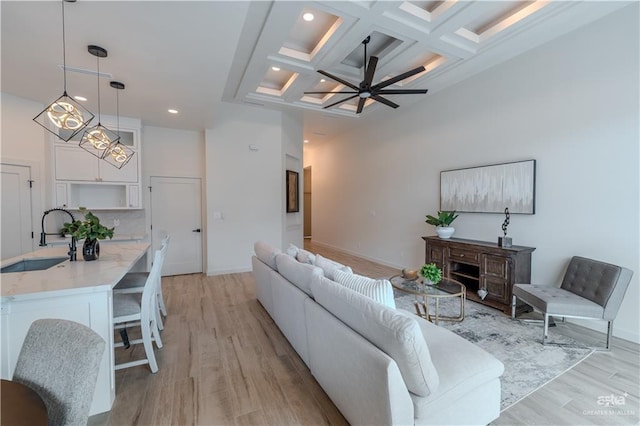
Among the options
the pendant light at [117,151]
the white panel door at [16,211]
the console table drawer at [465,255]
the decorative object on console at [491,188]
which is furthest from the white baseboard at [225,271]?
the decorative object on console at [491,188]

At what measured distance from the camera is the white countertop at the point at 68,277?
1.73 m

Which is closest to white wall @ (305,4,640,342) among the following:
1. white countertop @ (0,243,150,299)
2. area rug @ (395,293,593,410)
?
area rug @ (395,293,593,410)

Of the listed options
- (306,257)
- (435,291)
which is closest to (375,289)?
(306,257)

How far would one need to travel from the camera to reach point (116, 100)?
3.86m

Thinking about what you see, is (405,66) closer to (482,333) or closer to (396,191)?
(396,191)

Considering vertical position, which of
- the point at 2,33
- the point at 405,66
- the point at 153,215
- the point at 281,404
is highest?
the point at 405,66

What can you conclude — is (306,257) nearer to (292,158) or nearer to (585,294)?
(585,294)

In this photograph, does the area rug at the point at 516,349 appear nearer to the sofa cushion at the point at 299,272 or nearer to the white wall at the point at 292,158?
the sofa cushion at the point at 299,272

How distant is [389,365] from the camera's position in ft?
4.29

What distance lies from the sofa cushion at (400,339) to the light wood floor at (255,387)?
75 centimetres

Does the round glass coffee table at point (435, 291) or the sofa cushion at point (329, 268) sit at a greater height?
the sofa cushion at point (329, 268)

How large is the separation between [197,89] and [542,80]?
14.5ft

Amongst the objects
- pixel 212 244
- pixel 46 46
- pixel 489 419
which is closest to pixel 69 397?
pixel 489 419

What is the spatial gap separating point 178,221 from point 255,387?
4.19 meters
